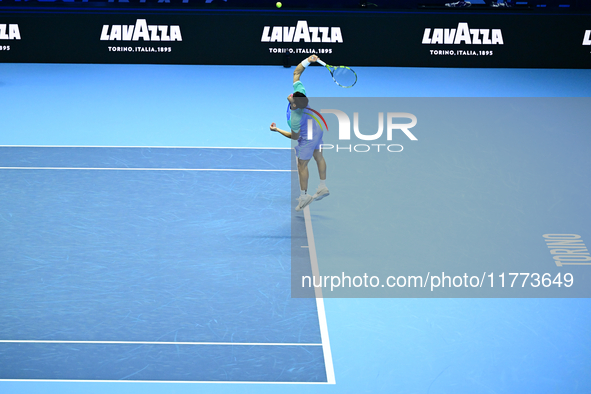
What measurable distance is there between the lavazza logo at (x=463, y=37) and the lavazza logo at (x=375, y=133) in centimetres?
395

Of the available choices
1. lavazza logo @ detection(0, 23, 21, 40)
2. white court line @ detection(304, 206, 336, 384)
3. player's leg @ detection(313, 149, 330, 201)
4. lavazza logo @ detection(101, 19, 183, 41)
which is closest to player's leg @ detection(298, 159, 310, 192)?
player's leg @ detection(313, 149, 330, 201)

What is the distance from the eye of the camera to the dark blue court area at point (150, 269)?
5902 millimetres

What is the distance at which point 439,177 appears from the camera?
10.0 metres

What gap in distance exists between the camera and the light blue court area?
19.2 ft

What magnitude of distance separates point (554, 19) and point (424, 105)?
5018 mm

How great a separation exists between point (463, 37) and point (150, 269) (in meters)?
11.4

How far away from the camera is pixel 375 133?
1200cm

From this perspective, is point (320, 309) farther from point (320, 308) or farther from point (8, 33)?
point (8, 33)

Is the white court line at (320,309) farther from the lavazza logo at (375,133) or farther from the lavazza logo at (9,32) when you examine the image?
the lavazza logo at (9,32)

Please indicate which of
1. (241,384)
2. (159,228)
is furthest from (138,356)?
(159,228)


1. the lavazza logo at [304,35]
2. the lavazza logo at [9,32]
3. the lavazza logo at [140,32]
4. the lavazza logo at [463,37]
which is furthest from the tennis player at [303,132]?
the lavazza logo at [9,32]

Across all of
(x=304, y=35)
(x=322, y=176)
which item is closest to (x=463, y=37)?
(x=304, y=35)

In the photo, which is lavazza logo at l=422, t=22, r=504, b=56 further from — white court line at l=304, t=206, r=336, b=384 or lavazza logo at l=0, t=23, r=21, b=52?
lavazza logo at l=0, t=23, r=21, b=52

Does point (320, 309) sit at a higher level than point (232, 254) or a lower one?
lower
